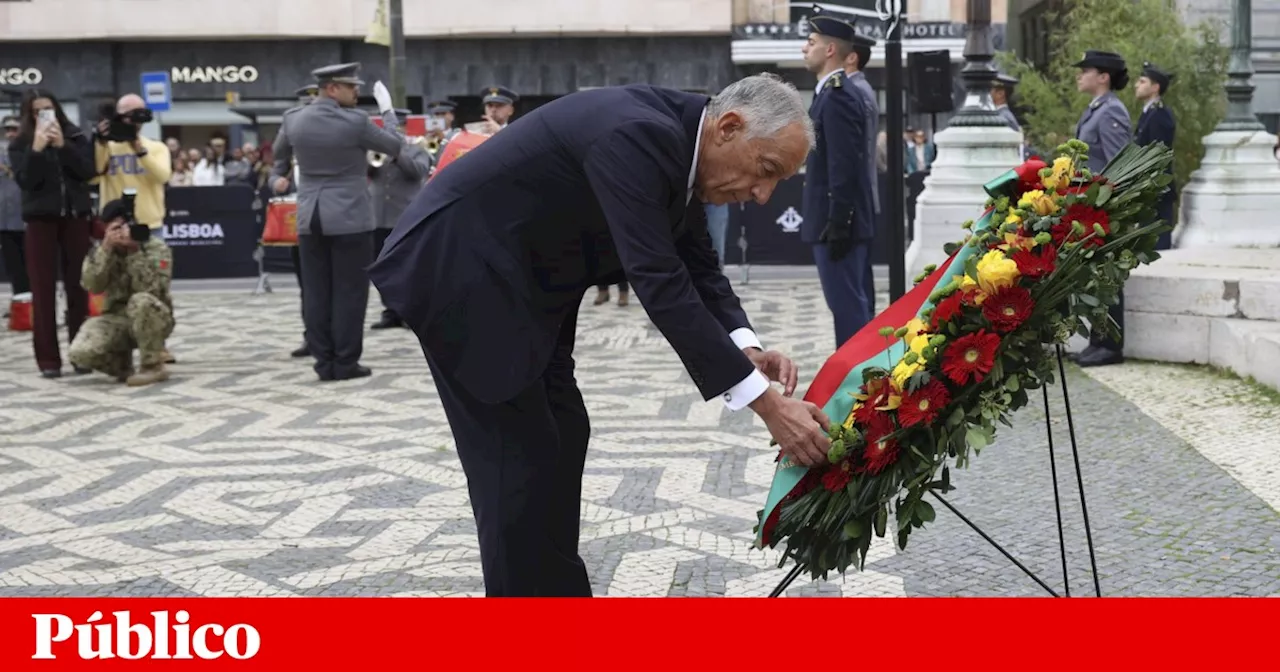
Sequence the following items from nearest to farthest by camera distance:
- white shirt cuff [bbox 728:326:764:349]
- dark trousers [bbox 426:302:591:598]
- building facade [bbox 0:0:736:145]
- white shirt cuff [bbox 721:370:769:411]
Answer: white shirt cuff [bbox 721:370:769:411] < dark trousers [bbox 426:302:591:598] < white shirt cuff [bbox 728:326:764:349] < building facade [bbox 0:0:736:145]

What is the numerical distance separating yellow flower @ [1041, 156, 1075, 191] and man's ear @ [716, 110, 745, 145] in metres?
0.78

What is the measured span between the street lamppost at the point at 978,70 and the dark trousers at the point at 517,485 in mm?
9455

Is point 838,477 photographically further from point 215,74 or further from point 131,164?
point 215,74

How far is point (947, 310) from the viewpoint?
3334 mm

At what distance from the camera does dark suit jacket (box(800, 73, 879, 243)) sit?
27.1 ft

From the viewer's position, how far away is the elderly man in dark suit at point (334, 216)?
9.73 meters

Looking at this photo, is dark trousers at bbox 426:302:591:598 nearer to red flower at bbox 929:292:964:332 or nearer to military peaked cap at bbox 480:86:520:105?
red flower at bbox 929:292:964:332

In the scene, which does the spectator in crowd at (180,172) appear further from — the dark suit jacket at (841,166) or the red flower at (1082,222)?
the red flower at (1082,222)

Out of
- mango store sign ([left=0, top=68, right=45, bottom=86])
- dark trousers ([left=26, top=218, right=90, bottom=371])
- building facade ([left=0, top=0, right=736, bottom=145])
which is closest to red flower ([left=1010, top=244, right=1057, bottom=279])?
dark trousers ([left=26, top=218, right=90, bottom=371])

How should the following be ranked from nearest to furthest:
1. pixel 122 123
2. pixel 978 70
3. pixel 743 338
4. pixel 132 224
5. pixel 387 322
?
pixel 743 338 < pixel 132 224 < pixel 122 123 < pixel 978 70 < pixel 387 322

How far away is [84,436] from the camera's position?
26.0 ft

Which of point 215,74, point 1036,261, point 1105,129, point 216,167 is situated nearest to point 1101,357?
point 1105,129

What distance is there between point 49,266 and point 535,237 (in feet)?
25.1

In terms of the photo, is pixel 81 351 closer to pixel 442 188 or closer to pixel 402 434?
pixel 402 434
